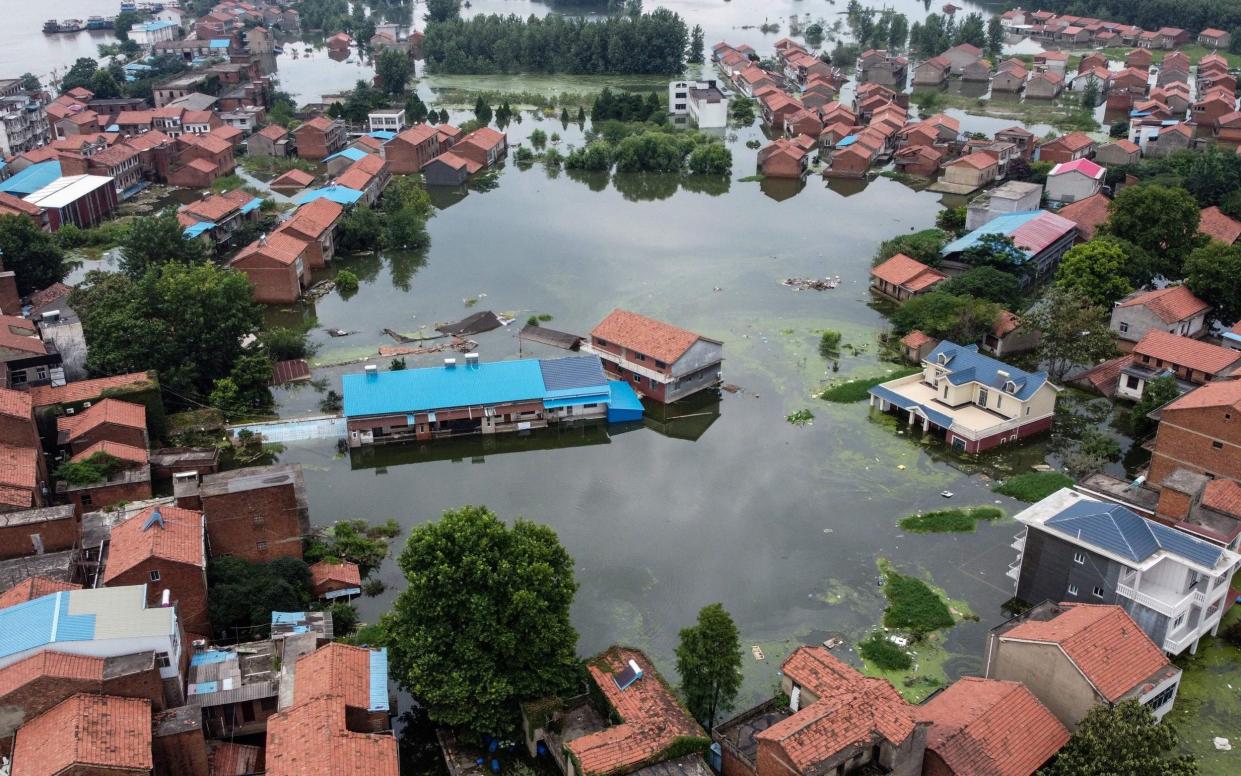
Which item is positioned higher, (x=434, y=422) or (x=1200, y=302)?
(x=1200, y=302)

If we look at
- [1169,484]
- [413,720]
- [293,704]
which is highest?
[1169,484]

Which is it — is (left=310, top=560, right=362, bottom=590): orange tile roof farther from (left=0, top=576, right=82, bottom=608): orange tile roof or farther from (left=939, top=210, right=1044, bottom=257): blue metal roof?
(left=939, top=210, right=1044, bottom=257): blue metal roof

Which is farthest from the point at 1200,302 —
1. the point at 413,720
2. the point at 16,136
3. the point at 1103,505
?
the point at 16,136

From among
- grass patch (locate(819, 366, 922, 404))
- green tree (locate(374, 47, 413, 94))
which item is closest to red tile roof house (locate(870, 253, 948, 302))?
grass patch (locate(819, 366, 922, 404))

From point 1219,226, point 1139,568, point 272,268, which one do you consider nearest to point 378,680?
point 1139,568

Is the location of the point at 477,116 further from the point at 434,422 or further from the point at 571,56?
the point at 434,422

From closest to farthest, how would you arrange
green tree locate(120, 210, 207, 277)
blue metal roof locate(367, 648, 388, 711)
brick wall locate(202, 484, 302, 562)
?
blue metal roof locate(367, 648, 388, 711), brick wall locate(202, 484, 302, 562), green tree locate(120, 210, 207, 277)
